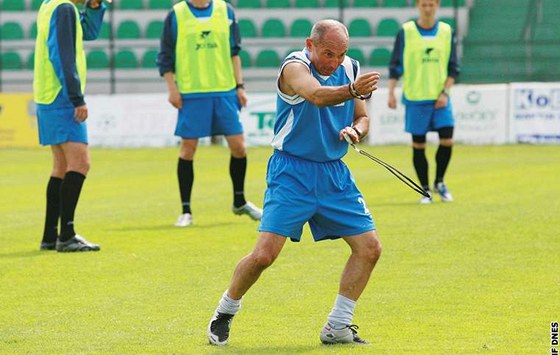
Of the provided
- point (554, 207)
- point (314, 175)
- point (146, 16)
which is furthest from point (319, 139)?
point (146, 16)

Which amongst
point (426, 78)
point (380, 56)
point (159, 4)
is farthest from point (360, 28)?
point (426, 78)

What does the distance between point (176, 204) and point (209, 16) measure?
2832 mm

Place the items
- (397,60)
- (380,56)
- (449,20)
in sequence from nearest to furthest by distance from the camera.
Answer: (397,60), (449,20), (380,56)

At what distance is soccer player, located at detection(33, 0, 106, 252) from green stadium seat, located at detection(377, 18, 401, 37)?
72.5ft

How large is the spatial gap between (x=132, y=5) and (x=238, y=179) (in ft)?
71.4

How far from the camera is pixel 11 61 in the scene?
32.7 metres

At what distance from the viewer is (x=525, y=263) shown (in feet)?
30.6

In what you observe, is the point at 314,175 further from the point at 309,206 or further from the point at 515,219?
the point at 515,219

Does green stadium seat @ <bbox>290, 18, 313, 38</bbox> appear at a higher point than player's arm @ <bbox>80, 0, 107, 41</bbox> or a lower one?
lower

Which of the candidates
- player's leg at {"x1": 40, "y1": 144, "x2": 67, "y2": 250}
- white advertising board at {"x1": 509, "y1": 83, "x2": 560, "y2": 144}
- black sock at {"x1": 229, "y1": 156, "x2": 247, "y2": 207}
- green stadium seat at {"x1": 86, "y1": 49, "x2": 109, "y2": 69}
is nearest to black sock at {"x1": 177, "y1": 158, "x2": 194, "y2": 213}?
black sock at {"x1": 229, "y1": 156, "x2": 247, "y2": 207}

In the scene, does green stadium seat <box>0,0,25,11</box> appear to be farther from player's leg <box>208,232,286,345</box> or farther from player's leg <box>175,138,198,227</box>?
player's leg <box>208,232,286,345</box>

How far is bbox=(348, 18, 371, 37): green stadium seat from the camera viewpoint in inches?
1262

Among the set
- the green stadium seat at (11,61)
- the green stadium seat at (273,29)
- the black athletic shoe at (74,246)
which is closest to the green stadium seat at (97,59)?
the green stadium seat at (11,61)

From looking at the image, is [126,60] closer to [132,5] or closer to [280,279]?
[132,5]
